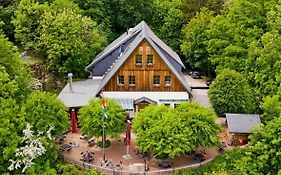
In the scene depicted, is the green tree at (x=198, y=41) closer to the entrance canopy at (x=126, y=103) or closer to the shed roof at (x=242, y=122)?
the entrance canopy at (x=126, y=103)

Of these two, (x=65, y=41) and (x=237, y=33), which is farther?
(x=237, y=33)

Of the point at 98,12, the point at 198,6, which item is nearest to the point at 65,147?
the point at 98,12

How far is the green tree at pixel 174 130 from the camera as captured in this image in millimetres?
36312

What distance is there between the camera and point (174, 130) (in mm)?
36656

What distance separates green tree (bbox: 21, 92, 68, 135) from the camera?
36750mm

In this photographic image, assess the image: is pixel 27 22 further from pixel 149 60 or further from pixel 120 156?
pixel 120 156

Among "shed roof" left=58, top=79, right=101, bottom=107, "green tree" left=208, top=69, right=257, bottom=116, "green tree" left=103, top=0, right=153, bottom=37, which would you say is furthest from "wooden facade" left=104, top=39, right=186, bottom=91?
"green tree" left=103, top=0, right=153, bottom=37

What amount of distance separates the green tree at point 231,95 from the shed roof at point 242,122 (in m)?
1.77

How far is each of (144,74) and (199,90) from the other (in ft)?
33.3

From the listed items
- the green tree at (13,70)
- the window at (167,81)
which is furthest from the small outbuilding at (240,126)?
the green tree at (13,70)

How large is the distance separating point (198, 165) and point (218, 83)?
32.9 feet

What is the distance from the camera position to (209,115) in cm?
3869

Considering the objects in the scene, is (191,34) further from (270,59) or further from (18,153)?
(18,153)

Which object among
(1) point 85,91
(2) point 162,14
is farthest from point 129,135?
(2) point 162,14
